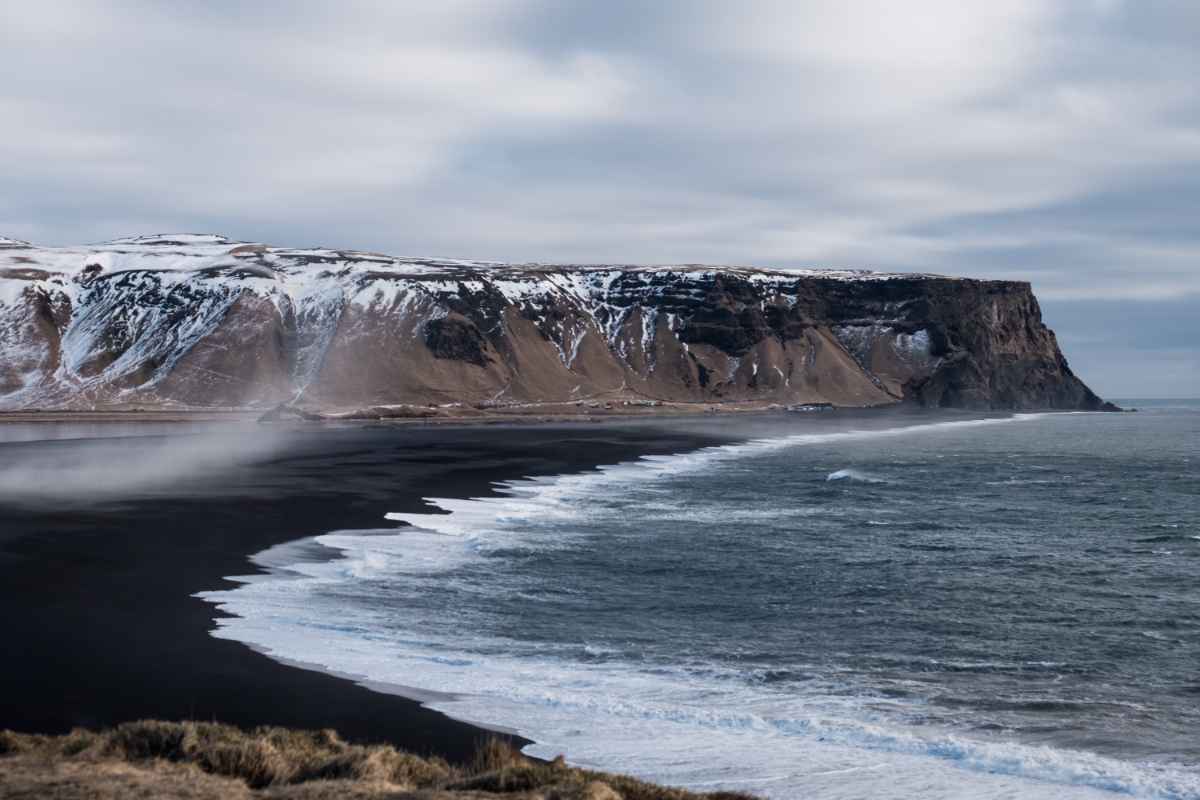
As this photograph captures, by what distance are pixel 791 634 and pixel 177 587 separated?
39.2 feet

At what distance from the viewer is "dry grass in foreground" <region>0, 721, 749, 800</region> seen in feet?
27.6

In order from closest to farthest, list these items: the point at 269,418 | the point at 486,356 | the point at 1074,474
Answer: the point at 1074,474
the point at 269,418
the point at 486,356

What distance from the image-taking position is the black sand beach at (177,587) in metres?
13.0

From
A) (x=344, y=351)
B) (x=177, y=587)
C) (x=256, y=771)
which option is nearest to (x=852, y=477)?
(x=177, y=587)

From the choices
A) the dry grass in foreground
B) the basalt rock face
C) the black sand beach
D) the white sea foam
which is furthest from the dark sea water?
the basalt rock face

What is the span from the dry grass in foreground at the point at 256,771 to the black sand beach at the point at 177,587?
2113mm

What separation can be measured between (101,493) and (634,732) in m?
32.2

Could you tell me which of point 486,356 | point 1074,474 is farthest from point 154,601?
point 486,356

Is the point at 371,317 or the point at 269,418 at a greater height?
the point at 371,317

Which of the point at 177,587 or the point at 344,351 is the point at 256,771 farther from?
the point at 344,351

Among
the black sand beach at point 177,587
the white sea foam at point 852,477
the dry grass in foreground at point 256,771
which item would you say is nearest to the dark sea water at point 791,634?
the black sand beach at point 177,587

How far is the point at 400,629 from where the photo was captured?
1827 centimetres

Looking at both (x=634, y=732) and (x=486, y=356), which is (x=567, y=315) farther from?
(x=634, y=732)

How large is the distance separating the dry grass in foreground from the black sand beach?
6.93ft
